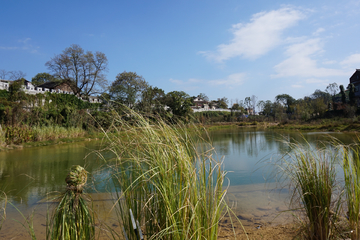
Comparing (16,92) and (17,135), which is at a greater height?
(16,92)

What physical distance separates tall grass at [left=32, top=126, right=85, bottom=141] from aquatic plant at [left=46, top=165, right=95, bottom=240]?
39.4 feet

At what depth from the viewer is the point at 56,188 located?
4.38 meters

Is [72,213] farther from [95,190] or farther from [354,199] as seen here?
[354,199]

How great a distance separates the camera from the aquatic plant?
1257mm

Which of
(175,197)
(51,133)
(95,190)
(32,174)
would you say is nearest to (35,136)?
(51,133)

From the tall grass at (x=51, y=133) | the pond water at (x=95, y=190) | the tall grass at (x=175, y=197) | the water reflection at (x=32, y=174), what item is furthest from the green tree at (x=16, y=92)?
the tall grass at (x=175, y=197)

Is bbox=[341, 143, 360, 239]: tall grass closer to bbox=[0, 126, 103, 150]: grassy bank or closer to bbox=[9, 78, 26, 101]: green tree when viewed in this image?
bbox=[0, 126, 103, 150]: grassy bank

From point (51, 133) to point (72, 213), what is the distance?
12.8m

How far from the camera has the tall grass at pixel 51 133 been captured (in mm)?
11394

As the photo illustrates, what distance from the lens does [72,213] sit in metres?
1.27

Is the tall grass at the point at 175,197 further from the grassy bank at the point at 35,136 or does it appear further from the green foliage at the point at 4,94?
the green foliage at the point at 4,94

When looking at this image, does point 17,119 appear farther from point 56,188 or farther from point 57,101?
point 56,188

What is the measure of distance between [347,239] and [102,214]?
2.82 meters

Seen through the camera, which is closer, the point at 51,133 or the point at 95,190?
the point at 95,190
